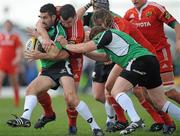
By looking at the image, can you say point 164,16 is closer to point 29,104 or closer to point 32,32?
point 32,32

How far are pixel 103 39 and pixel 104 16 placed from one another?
543 mm

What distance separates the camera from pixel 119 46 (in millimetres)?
11547

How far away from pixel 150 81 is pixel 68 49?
1.49 m

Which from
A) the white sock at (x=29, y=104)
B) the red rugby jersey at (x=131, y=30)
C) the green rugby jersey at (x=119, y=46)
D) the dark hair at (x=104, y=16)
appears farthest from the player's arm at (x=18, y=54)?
the green rugby jersey at (x=119, y=46)

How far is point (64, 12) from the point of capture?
12094mm

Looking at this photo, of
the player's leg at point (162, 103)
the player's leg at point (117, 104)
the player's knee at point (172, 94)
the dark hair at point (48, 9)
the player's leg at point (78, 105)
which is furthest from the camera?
the player's knee at point (172, 94)

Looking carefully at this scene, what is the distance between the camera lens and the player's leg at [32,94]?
458 inches

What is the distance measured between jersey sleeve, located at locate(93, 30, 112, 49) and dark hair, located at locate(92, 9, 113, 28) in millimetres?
358

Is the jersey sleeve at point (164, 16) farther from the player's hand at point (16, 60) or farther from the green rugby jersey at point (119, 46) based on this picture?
the player's hand at point (16, 60)

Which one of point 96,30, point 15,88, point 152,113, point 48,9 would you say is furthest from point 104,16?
point 15,88

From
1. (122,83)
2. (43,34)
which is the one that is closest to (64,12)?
(43,34)

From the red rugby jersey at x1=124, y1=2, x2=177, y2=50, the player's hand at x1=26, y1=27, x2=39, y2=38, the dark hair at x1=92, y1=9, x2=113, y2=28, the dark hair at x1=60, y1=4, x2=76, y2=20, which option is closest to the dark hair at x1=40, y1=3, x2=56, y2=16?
the dark hair at x1=60, y1=4, x2=76, y2=20

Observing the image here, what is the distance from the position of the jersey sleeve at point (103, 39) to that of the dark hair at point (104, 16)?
0.36 m

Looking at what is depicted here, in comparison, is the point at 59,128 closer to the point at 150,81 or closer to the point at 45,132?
the point at 45,132
